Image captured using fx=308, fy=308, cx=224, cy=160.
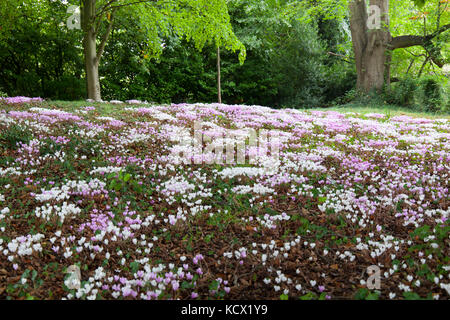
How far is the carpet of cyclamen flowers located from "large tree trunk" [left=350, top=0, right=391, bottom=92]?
Result: 18.0 meters

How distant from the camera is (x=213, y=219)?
5.22m

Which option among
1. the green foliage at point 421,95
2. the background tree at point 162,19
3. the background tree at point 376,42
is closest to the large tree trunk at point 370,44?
the background tree at point 376,42

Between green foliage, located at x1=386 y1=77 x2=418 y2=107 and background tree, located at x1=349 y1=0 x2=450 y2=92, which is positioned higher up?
background tree, located at x1=349 y1=0 x2=450 y2=92

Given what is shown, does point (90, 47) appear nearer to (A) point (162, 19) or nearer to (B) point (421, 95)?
(A) point (162, 19)

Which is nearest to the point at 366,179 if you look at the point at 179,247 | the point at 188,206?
the point at 188,206

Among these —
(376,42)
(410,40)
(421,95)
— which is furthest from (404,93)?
(376,42)

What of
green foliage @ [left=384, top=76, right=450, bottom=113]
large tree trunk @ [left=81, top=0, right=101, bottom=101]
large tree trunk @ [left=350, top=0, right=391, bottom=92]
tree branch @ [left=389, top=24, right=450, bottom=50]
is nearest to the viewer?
large tree trunk @ [left=81, top=0, right=101, bottom=101]

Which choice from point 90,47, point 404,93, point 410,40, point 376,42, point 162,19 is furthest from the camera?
point 376,42

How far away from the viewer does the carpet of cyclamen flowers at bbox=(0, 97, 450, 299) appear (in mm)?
3691

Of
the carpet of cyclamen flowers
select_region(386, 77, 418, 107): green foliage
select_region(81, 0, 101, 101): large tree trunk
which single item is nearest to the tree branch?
select_region(386, 77, 418, 107): green foliage

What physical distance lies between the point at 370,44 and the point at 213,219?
24.7 metres

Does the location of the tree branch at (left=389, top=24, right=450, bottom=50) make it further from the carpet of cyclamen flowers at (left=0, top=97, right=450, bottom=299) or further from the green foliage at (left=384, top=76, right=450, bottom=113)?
the carpet of cyclamen flowers at (left=0, top=97, right=450, bottom=299)

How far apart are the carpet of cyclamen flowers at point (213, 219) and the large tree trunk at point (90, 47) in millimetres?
8073

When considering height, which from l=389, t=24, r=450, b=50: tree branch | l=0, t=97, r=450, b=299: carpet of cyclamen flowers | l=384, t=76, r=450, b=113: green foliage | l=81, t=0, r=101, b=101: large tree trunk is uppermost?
l=389, t=24, r=450, b=50: tree branch
